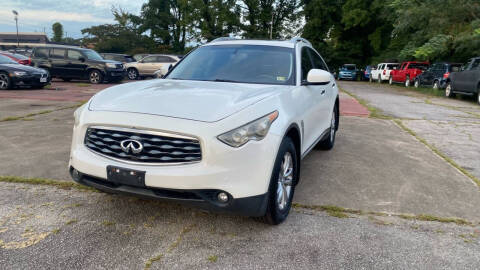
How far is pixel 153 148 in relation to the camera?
2803 millimetres

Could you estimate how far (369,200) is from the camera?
3.95 meters

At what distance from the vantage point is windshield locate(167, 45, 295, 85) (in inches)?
163

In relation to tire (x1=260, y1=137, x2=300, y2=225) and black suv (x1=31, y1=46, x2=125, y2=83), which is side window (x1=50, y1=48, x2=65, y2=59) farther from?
tire (x1=260, y1=137, x2=300, y2=225)

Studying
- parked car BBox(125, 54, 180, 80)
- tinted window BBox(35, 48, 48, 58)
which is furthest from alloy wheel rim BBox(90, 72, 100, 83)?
parked car BBox(125, 54, 180, 80)

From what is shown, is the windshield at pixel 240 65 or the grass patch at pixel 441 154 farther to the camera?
the grass patch at pixel 441 154

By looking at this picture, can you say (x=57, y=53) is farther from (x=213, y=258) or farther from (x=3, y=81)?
(x=213, y=258)

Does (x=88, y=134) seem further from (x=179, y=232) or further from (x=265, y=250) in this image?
(x=265, y=250)

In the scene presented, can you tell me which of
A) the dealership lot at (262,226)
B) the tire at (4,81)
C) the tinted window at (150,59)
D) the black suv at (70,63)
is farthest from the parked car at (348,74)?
the dealership lot at (262,226)

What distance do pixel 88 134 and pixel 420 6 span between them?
23.4 meters

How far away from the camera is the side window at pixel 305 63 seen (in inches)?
175

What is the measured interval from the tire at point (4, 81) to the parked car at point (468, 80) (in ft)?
57.7

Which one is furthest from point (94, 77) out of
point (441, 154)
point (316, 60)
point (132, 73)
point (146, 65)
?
point (441, 154)

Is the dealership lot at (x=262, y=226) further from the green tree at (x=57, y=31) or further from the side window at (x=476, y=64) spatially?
the green tree at (x=57, y=31)

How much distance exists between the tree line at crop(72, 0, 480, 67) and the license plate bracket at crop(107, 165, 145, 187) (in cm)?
2370
